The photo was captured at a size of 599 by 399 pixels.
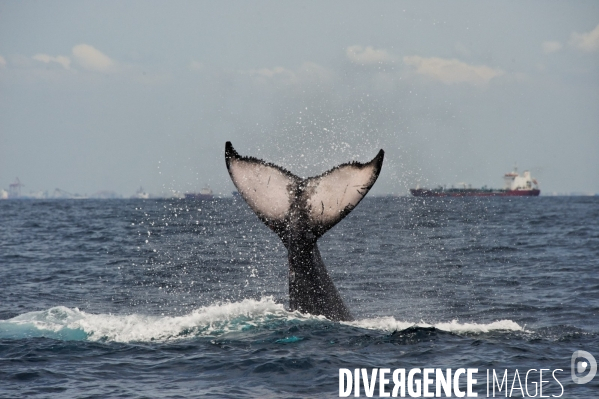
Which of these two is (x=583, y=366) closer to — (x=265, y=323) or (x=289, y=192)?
(x=289, y=192)

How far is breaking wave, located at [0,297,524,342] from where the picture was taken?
10.2 m

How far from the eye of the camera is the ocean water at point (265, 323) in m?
8.27

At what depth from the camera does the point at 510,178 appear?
159750 millimetres

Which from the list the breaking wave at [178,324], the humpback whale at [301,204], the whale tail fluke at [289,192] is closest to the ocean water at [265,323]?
the breaking wave at [178,324]

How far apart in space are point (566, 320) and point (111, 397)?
782 centimetres

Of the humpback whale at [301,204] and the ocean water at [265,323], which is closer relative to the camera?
the ocean water at [265,323]

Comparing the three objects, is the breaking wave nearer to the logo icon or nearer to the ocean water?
the ocean water

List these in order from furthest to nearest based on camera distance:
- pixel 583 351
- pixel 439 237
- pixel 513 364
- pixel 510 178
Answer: pixel 510 178, pixel 439 237, pixel 583 351, pixel 513 364

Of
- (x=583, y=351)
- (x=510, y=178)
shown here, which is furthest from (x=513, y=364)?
(x=510, y=178)

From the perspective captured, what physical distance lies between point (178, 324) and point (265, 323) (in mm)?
1345

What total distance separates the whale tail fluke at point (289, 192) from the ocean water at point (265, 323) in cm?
156

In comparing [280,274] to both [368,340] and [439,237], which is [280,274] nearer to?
[368,340]

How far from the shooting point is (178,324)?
10.8 metres

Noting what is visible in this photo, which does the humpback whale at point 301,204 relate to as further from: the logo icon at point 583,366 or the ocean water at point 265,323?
the logo icon at point 583,366
